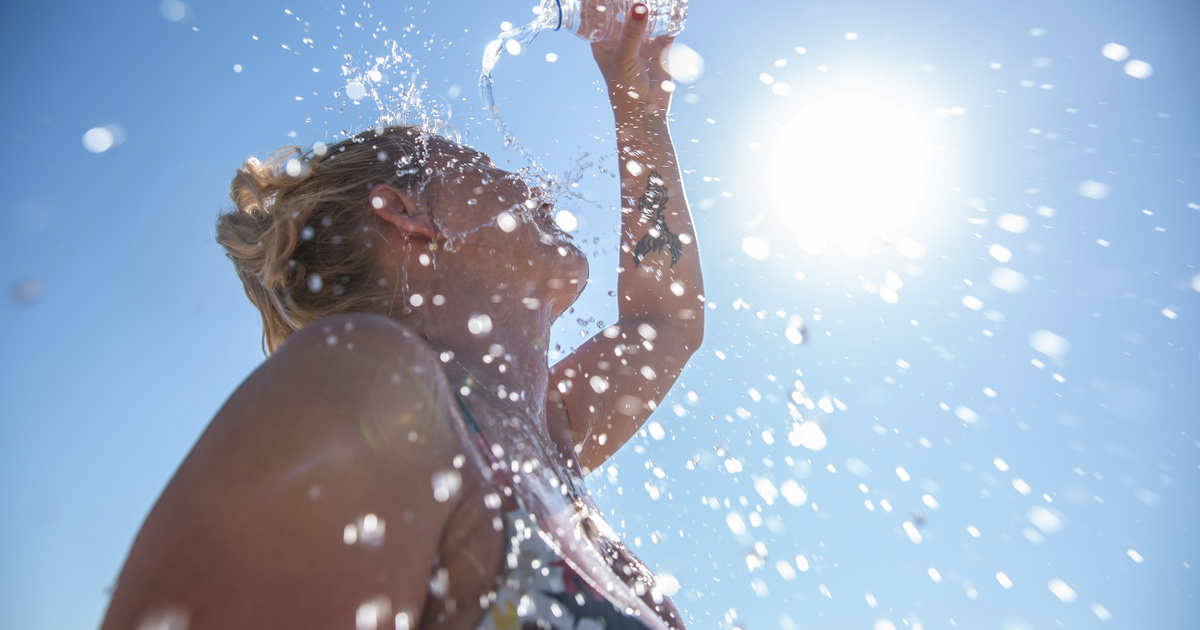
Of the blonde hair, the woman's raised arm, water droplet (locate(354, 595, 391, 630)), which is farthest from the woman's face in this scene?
water droplet (locate(354, 595, 391, 630))

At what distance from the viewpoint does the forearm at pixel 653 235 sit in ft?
12.3

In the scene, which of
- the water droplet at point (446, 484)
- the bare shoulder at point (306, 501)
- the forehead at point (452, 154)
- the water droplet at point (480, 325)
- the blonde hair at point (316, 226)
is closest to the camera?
the bare shoulder at point (306, 501)

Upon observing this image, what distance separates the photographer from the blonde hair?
2615 millimetres

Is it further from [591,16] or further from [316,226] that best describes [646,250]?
[316,226]

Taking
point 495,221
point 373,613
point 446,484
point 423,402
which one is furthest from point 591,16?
point 373,613

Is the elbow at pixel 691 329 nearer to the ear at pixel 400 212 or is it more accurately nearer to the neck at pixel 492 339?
the neck at pixel 492 339

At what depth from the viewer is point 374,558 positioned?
120cm

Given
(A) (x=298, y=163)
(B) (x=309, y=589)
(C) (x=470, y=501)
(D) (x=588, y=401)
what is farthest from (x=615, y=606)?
(A) (x=298, y=163)

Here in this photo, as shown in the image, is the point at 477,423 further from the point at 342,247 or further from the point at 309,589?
the point at 342,247

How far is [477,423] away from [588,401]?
61.5 inches

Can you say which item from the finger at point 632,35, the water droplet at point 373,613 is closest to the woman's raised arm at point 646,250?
the finger at point 632,35

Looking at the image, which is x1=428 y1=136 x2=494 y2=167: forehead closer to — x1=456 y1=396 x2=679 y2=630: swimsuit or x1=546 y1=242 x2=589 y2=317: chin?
x1=546 y1=242 x2=589 y2=317: chin

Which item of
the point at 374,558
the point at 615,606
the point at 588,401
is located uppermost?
the point at 374,558

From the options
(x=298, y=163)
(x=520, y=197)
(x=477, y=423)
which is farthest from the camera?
(x=298, y=163)
